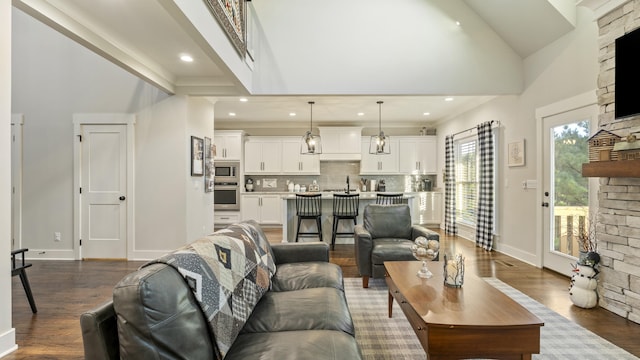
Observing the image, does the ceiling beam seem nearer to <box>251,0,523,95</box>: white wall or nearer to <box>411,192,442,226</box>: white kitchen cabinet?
<box>251,0,523,95</box>: white wall

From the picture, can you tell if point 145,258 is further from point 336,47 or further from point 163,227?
point 336,47

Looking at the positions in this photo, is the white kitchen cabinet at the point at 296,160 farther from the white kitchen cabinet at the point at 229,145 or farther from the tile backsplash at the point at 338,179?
the white kitchen cabinet at the point at 229,145

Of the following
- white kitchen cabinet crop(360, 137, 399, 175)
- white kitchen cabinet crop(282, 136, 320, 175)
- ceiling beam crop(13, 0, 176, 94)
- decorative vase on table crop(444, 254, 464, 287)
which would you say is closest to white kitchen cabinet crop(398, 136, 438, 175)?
white kitchen cabinet crop(360, 137, 399, 175)

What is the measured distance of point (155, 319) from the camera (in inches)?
41.3

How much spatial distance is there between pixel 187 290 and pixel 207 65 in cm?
322

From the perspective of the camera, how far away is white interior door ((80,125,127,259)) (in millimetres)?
4547

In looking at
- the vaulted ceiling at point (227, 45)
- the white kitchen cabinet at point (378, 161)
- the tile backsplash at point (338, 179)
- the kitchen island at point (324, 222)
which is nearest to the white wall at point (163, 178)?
the vaulted ceiling at point (227, 45)

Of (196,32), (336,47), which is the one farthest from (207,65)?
(336,47)

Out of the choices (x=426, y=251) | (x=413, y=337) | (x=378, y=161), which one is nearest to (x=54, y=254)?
(x=413, y=337)

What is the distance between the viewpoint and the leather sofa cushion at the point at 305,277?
83.2 inches

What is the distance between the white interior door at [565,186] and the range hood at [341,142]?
402cm

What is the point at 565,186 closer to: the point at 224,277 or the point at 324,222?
the point at 324,222

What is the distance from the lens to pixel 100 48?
293 cm

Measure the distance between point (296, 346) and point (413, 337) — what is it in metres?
1.31
